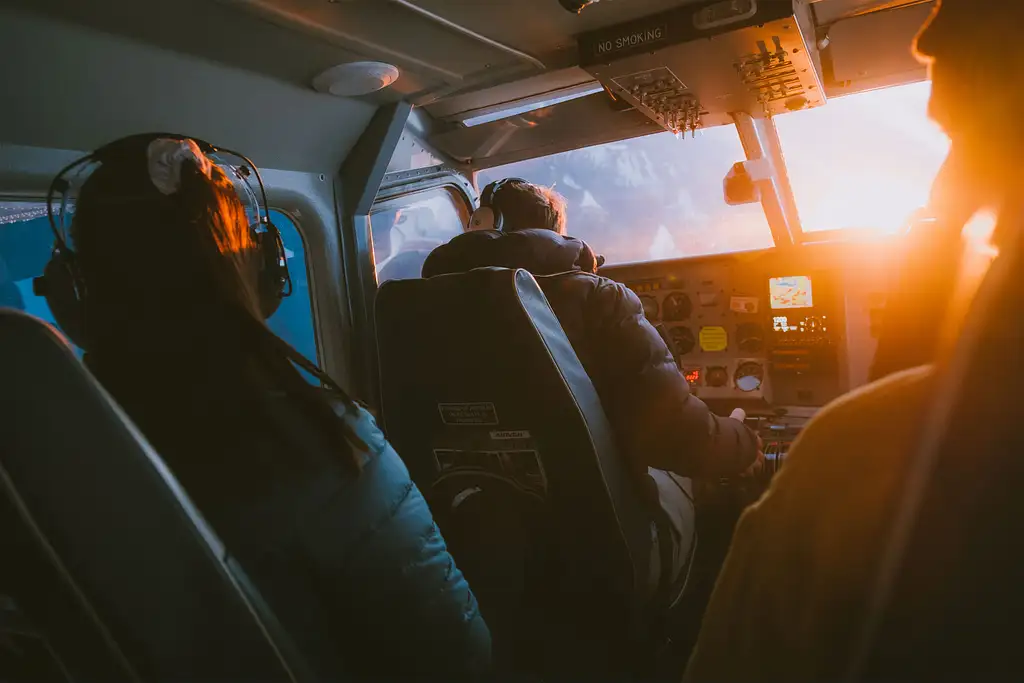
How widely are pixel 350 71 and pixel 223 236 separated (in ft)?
3.88

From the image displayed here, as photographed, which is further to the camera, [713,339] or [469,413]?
[713,339]

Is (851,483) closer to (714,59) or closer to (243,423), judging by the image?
(243,423)

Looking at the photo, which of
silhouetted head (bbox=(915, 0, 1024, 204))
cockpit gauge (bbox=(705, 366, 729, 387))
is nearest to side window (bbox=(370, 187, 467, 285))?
cockpit gauge (bbox=(705, 366, 729, 387))

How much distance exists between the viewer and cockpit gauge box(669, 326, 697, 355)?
2908mm

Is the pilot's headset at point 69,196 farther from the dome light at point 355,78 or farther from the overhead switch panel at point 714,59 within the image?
the overhead switch panel at point 714,59

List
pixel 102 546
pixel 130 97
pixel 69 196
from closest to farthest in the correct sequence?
pixel 102 546 < pixel 69 196 < pixel 130 97

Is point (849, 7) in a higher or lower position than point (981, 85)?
higher

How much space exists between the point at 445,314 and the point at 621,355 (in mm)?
466

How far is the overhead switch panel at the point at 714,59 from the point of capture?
1691 millimetres

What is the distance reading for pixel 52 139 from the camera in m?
1.36

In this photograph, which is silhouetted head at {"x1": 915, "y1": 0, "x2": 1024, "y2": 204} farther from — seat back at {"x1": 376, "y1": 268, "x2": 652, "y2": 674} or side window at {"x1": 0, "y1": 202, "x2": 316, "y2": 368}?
side window at {"x1": 0, "y1": 202, "x2": 316, "y2": 368}

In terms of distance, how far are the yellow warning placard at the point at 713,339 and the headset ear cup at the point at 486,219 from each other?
1406mm

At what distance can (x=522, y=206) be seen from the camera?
188 centimetres

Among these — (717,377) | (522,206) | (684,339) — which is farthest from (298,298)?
(717,377)
